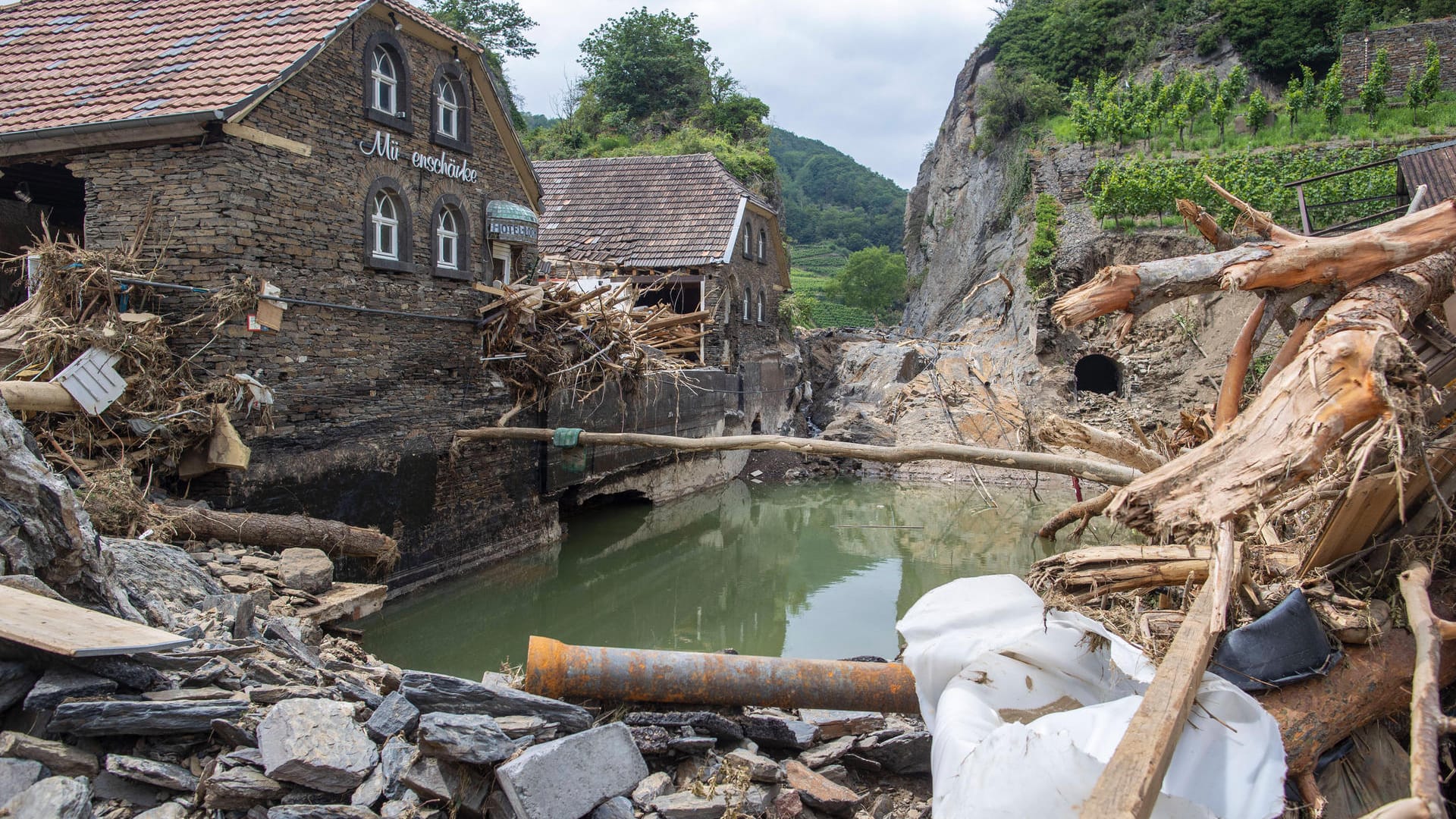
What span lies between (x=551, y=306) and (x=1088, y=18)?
117 feet

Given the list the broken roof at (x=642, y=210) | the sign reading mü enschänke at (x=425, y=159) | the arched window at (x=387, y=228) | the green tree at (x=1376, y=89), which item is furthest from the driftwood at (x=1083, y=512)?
the green tree at (x=1376, y=89)

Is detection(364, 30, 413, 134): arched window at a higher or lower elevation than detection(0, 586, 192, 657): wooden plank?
higher

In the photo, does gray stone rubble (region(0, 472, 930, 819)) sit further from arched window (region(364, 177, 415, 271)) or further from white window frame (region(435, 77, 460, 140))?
white window frame (region(435, 77, 460, 140))

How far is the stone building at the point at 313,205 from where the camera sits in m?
9.93

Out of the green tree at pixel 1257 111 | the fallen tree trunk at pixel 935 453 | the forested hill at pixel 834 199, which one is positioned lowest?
the fallen tree trunk at pixel 935 453

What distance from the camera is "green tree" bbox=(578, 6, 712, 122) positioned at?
4084 cm

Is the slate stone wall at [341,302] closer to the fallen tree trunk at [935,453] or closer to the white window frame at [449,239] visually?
the white window frame at [449,239]

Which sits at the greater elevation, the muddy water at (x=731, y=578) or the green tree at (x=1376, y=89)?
the green tree at (x=1376, y=89)

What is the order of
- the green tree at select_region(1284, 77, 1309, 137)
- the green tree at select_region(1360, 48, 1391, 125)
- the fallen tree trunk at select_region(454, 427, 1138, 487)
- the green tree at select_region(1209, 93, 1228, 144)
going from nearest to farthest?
the fallen tree trunk at select_region(454, 427, 1138, 487), the green tree at select_region(1360, 48, 1391, 125), the green tree at select_region(1284, 77, 1309, 137), the green tree at select_region(1209, 93, 1228, 144)

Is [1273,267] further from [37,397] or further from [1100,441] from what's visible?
[37,397]

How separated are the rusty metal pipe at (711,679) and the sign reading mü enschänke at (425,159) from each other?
947cm

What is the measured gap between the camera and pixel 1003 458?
7.80 m

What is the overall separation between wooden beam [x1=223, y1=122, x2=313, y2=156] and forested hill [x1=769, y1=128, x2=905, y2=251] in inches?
2950

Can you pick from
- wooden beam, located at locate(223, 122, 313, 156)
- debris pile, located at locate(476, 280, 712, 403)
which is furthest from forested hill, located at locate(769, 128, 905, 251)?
wooden beam, located at locate(223, 122, 313, 156)
